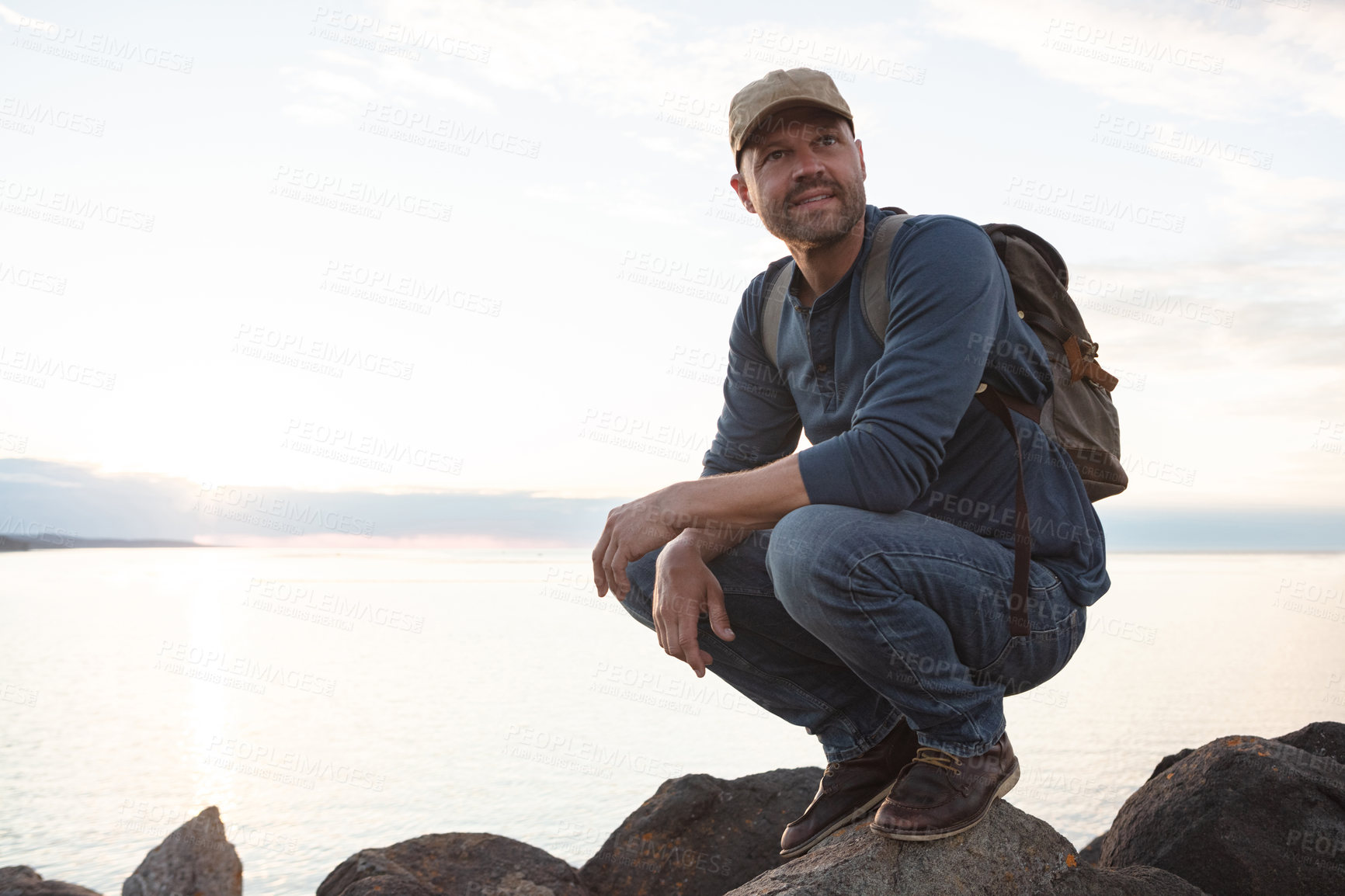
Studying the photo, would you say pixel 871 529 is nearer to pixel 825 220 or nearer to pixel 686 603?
pixel 686 603

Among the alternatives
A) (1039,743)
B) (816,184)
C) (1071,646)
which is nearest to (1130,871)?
(1071,646)

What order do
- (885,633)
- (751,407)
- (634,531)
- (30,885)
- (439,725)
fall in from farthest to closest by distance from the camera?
(439,725), (30,885), (751,407), (634,531), (885,633)

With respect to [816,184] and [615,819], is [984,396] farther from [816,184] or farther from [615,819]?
[615,819]

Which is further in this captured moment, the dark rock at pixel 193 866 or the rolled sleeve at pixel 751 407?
the dark rock at pixel 193 866

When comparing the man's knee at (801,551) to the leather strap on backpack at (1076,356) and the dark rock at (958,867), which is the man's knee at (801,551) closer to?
the dark rock at (958,867)

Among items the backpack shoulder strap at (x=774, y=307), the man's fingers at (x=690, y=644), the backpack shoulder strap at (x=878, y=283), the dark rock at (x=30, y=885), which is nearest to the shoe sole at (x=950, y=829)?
the man's fingers at (x=690, y=644)

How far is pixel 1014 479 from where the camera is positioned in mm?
2422

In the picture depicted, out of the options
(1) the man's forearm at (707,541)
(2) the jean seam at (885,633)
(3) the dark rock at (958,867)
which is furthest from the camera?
(1) the man's forearm at (707,541)

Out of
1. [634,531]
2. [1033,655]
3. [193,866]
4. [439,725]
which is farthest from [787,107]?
[439,725]

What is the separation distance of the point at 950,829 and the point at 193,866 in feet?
10.6

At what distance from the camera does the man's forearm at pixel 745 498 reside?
7.38 feet

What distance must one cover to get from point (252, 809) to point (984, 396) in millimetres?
4666

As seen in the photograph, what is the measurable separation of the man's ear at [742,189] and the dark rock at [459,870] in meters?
2.36

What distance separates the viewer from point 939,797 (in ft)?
7.13
